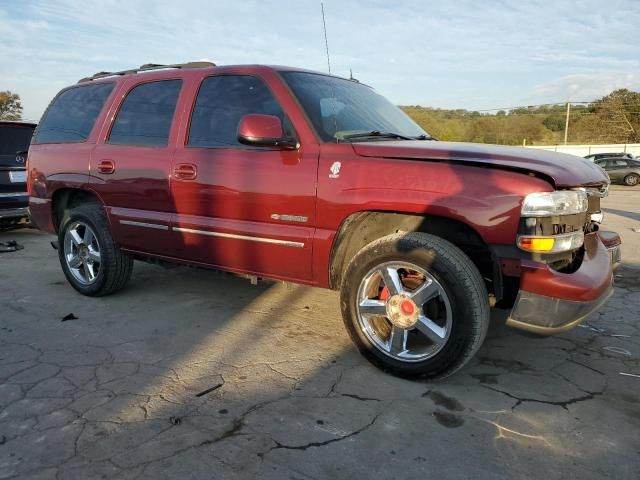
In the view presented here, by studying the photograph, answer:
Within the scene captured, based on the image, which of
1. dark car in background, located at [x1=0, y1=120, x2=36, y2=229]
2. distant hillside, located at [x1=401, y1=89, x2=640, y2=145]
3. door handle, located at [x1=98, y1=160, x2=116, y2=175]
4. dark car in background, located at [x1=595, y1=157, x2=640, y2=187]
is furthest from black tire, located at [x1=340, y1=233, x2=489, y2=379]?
distant hillside, located at [x1=401, y1=89, x2=640, y2=145]

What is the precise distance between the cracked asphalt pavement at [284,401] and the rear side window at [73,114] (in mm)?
1631

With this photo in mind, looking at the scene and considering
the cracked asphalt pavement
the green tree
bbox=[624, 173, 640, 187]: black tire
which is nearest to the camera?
the cracked asphalt pavement

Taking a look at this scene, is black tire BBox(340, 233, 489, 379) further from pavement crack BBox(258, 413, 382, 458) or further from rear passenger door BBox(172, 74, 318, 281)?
pavement crack BBox(258, 413, 382, 458)

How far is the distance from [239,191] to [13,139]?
574 cm

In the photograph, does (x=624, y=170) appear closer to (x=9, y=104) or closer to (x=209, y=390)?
(x=209, y=390)

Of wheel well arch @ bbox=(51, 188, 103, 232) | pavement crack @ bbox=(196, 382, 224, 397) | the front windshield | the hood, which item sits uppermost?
the front windshield

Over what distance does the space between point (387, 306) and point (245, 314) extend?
1577 millimetres

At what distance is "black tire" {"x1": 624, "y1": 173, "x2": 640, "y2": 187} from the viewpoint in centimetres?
2389

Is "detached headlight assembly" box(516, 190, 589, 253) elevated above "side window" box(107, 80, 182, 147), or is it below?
below

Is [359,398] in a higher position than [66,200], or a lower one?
lower

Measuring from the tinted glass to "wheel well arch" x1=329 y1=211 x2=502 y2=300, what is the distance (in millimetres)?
6388

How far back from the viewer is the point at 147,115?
4234mm

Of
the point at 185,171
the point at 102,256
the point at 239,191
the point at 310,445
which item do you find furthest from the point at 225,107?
the point at 310,445

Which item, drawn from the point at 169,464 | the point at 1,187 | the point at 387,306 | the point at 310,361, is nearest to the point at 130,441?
the point at 169,464
